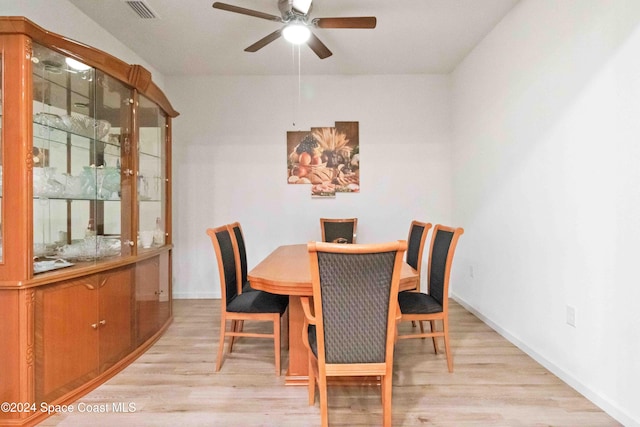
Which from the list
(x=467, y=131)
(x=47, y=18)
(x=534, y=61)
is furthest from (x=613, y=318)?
(x=47, y=18)

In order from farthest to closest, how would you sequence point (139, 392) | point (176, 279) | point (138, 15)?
point (176, 279)
point (138, 15)
point (139, 392)

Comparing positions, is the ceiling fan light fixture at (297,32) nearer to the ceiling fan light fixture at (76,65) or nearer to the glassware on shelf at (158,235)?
the ceiling fan light fixture at (76,65)

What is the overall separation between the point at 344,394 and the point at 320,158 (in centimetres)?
270

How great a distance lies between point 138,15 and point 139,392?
2884mm

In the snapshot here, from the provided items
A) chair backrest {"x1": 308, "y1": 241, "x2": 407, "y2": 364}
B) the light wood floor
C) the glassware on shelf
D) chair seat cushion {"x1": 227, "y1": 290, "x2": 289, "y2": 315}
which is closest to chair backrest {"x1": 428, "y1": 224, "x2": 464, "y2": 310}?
the light wood floor

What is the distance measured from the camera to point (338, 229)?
363 centimetres

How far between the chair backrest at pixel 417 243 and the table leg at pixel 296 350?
3.34ft

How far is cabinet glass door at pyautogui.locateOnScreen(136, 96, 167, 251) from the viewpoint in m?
2.69

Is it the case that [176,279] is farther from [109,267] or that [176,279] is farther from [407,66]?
[407,66]

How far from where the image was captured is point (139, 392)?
6.63 ft

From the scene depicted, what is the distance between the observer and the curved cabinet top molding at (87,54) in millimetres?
1643

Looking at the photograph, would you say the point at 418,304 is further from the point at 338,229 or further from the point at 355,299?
the point at 338,229

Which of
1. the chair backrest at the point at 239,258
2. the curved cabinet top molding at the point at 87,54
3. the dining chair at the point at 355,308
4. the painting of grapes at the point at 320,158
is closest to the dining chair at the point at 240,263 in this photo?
the chair backrest at the point at 239,258

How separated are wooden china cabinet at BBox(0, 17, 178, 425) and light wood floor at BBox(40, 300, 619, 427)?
0.73ft
